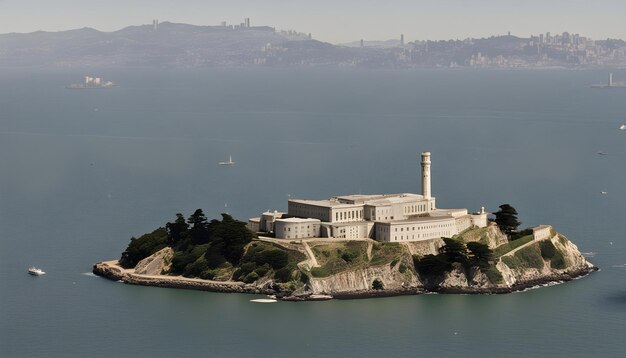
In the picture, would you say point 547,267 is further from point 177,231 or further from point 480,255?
→ point 177,231

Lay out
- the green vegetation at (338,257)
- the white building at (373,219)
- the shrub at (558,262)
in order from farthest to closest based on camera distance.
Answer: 1. the shrub at (558,262)
2. the white building at (373,219)
3. the green vegetation at (338,257)

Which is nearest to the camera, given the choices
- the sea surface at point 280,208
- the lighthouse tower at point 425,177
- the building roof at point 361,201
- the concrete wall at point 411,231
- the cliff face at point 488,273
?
the sea surface at point 280,208

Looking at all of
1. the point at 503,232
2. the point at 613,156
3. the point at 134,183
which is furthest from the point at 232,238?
the point at 613,156

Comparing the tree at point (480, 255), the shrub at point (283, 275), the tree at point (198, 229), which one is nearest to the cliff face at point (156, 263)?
the tree at point (198, 229)

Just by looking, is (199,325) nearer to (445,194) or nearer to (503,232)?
(503,232)

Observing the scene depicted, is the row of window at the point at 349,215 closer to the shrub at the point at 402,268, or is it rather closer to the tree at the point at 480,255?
the shrub at the point at 402,268

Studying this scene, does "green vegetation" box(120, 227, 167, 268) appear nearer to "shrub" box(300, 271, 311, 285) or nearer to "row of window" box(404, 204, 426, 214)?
"shrub" box(300, 271, 311, 285)

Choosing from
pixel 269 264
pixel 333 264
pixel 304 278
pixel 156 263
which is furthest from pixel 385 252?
pixel 156 263
